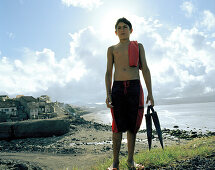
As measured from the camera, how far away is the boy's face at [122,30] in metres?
3.78

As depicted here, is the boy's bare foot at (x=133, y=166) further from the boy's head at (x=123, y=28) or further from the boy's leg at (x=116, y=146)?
the boy's head at (x=123, y=28)

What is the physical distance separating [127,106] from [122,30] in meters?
1.51

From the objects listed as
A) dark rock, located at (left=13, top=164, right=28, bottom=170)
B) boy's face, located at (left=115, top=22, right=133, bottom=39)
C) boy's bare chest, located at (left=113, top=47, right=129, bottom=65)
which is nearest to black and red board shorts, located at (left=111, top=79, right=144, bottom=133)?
boy's bare chest, located at (left=113, top=47, right=129, bottom=65)

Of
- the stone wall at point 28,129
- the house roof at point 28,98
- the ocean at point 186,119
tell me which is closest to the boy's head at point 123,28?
the stone wall at point 28,129

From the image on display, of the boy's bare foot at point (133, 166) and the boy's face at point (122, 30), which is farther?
the boy's face at point (122, 30)

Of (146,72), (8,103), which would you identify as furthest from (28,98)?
(146,72)

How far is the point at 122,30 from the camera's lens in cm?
380

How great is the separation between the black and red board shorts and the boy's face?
955mm

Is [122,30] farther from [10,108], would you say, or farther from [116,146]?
[10,108]

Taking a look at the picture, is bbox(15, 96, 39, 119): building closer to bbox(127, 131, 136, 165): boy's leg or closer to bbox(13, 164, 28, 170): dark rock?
bbox(13, 164, 28, 170): dark rock

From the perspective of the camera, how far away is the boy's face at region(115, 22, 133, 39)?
3783 millimetres

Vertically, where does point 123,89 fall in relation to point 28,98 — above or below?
below

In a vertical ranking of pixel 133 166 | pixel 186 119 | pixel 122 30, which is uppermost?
pixel 122 30

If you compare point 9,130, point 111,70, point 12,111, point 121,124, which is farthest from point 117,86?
point 12,111
